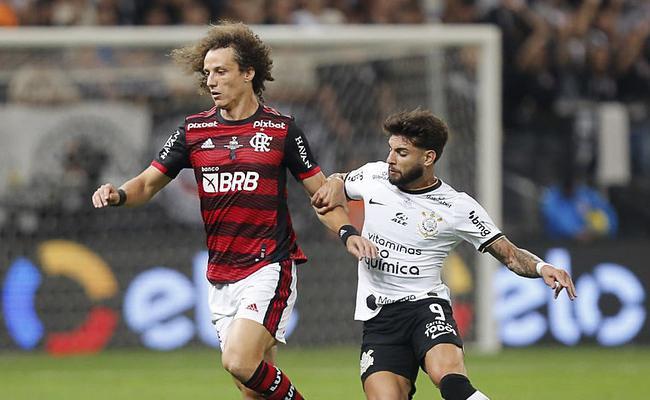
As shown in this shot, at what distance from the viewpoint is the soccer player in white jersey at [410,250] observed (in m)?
Answer: 7.71

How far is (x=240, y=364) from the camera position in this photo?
7574 mm

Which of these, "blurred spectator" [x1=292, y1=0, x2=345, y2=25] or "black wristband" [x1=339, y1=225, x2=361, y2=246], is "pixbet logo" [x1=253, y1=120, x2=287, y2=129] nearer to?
"black wristband" [x1=339, y1=225, x2=361, y2=246]

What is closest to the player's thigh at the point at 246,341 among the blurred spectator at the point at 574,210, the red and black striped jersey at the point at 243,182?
the red and black striped jersey at the point at 243,182

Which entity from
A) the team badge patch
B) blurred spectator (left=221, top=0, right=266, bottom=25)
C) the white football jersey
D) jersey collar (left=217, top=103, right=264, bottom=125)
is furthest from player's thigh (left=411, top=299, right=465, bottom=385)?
blurred spectator (left=221, top=0, right=266, bottom=25)

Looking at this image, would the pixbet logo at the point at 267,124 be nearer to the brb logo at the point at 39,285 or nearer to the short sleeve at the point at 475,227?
the short sleeve at the point at 475,227

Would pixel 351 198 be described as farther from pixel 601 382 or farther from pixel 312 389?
pixel 601 382

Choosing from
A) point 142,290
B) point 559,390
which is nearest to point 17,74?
point 142,290

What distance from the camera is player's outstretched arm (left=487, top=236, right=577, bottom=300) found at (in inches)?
288

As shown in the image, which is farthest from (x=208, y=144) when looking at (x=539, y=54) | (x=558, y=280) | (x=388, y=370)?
(x=539, y=54)

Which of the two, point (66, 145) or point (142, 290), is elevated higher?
point (66, 145)

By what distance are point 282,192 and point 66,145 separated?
7187 millimetres

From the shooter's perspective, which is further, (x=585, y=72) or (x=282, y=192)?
(x=585, y=72)

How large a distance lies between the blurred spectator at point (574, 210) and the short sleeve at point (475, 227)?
803 cm

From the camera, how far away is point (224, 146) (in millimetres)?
8000
